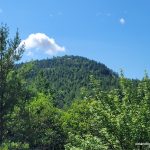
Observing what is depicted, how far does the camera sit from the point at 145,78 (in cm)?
1822

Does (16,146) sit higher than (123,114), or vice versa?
(16,146)

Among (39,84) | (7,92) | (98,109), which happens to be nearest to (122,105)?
(98,109)

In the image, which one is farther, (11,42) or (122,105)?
(11,42)

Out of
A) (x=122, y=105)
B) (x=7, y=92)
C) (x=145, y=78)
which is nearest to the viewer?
(x=122, y=105)

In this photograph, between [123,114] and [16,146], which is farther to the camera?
[16,146]

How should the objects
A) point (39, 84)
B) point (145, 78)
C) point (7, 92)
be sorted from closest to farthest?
point (145, 78) → point (7, 92) → point (39, 84)

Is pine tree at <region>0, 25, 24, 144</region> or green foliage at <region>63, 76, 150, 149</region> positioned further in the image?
pine tree at <region>0, 25, 24, 144</region>

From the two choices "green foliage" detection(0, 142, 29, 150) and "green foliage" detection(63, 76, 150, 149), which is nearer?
"green foliage" detection(63, 76, 150, 149)

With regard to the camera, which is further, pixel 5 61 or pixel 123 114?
pixel 5 61

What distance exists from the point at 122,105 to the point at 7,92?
15.0m

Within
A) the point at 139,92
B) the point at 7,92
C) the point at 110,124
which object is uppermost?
the point at 7,92

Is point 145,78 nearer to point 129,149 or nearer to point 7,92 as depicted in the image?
point 129,149

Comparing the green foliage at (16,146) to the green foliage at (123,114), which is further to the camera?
the green foliage at (16,146)

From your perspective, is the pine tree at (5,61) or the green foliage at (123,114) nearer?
the green foliage at (123,114)
